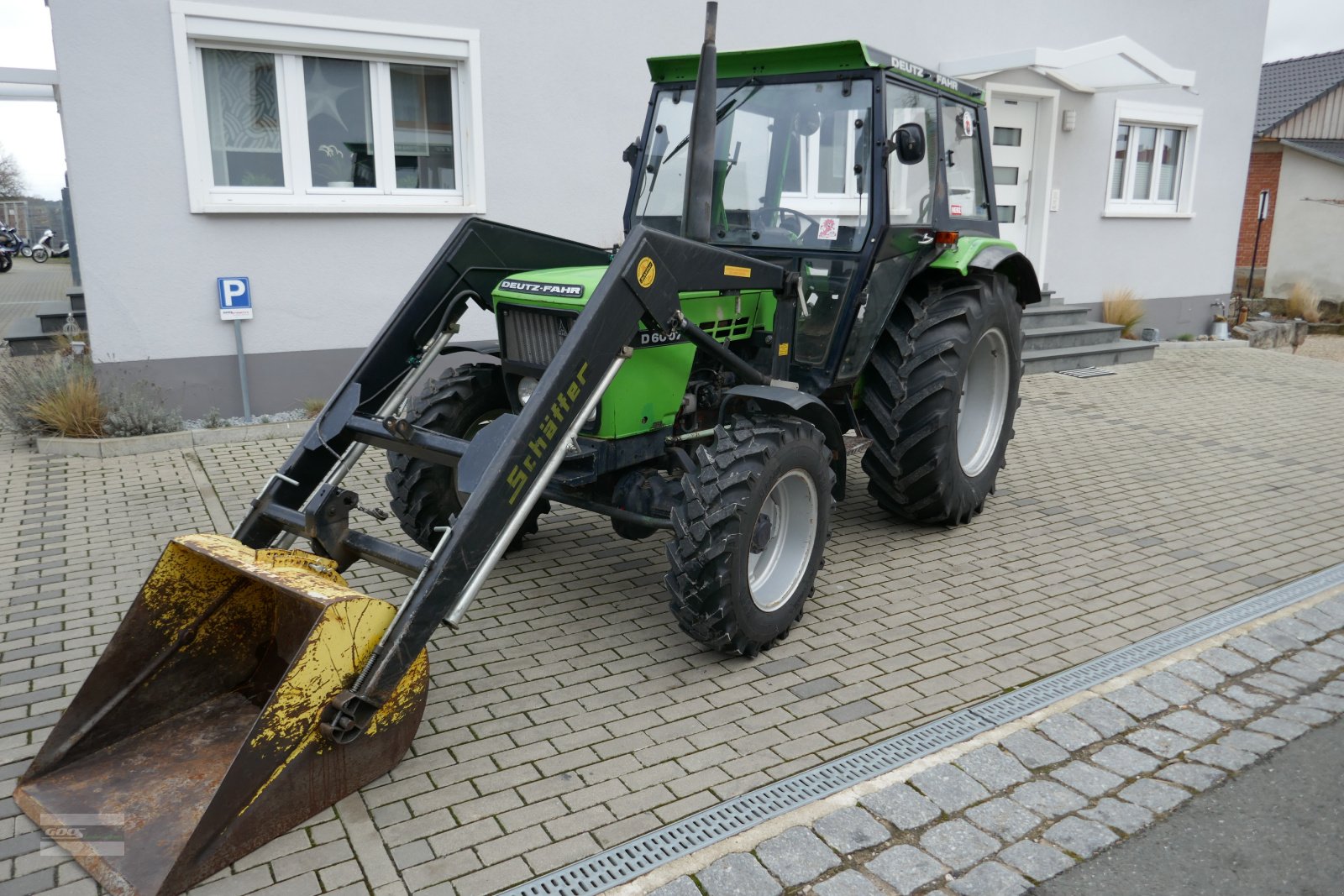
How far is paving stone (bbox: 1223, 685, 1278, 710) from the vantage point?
3.70 metres

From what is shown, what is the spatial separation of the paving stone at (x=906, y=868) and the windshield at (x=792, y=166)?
2819 millimetres

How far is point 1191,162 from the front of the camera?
1306cm

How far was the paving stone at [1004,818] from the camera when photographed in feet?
9.53

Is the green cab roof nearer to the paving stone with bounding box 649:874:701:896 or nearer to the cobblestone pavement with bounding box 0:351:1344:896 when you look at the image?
the cobblestone pavement with bounding box 0:351:1344:896

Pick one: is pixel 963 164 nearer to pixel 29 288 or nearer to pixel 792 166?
pixel 792 166

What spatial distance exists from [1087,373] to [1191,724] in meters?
7.89

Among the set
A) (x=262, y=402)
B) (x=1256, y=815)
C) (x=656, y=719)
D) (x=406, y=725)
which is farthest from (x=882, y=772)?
(x=262, y=402)

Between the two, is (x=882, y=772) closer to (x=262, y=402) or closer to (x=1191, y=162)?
(x=262, y=402)

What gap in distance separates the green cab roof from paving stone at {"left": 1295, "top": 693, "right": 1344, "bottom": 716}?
10.5 feet

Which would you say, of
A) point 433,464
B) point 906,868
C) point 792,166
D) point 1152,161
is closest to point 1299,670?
point 906,868

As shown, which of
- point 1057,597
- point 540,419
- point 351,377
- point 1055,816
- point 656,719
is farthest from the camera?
point 1057,597

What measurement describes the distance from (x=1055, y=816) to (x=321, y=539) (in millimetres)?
2612

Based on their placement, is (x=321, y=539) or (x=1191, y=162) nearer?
(x=321, y=539)

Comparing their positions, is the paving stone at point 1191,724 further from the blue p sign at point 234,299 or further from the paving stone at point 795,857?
the blue p sign at point 234,299
